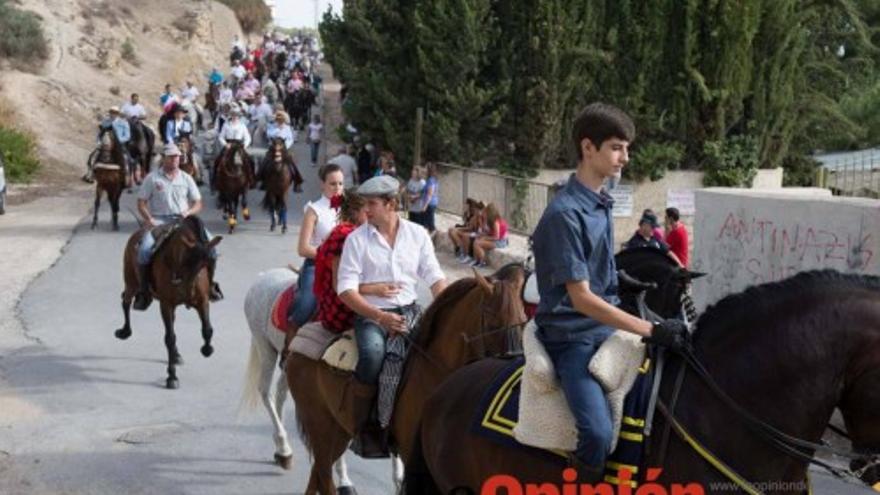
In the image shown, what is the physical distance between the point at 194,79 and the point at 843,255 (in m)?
47.8

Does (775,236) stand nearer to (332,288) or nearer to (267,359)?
(267,359)

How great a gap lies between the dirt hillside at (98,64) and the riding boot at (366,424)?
29.0 metres

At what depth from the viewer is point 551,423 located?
5.06m

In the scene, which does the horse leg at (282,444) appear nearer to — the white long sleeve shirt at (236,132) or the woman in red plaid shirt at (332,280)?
the woman in red plaid shirt at (332,280)

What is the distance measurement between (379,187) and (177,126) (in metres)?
24.5

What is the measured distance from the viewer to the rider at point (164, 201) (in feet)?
46.0

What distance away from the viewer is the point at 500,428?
17.8 ft

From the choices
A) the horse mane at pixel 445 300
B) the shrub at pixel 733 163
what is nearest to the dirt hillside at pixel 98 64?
the shrub at pixel 733 163

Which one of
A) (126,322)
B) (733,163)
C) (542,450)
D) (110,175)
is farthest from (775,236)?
(110,175)

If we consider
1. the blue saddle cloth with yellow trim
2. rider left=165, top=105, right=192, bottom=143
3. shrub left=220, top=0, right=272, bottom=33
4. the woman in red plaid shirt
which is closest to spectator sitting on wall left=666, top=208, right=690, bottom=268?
the woman in red plaid shirt

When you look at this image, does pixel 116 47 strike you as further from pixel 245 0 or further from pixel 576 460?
pixel 576 460

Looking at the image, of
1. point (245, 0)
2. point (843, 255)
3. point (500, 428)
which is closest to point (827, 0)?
point (843, 255)

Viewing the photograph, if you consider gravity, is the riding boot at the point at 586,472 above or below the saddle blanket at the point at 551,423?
below

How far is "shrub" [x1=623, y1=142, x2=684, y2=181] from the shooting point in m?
27.2
